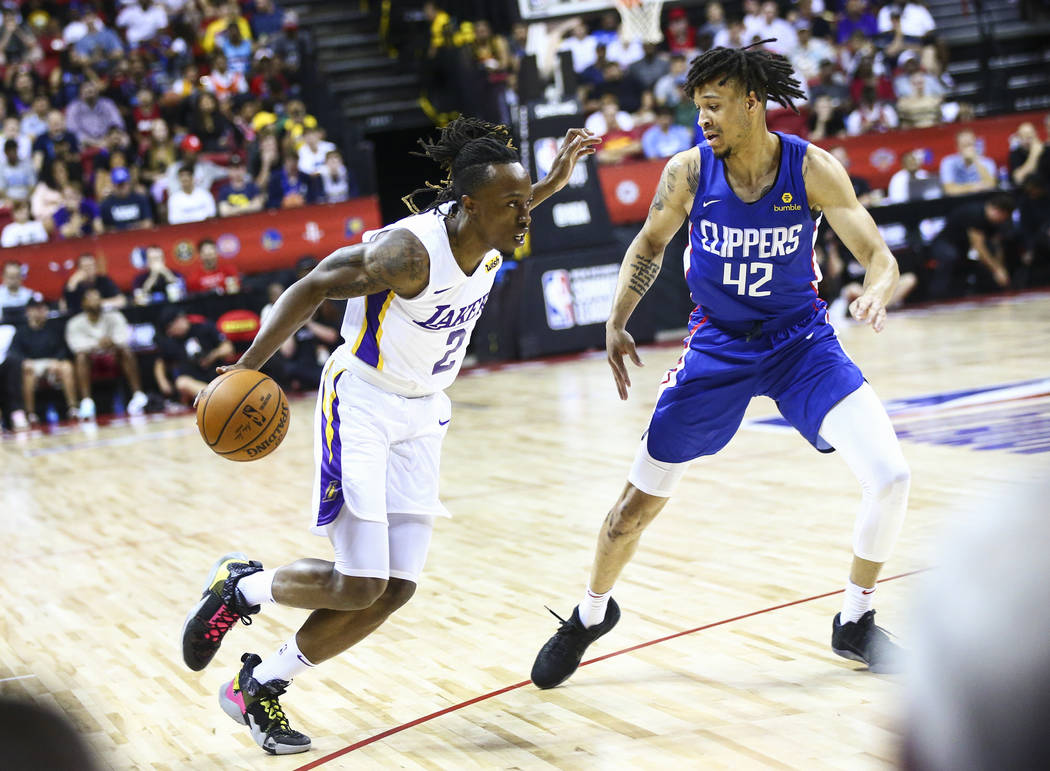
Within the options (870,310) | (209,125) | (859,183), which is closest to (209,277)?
(209,125)

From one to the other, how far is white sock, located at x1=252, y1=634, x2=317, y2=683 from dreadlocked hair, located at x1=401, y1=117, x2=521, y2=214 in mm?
1468

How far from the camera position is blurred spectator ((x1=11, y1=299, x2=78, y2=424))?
13.0 metres

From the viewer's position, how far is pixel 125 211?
14594 millimetres

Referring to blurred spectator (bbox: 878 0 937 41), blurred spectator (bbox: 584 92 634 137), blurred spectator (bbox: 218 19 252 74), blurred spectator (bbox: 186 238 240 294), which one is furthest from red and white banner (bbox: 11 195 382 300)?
blurred spectator (bbox: 878 0 937 41)

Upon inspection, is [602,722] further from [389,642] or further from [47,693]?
[47,693]

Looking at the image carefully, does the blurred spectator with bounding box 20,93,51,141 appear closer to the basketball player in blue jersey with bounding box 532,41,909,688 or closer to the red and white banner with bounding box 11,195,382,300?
the red and white banner with bounding box 11,195,382,300

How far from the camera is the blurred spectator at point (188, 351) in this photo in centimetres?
1332

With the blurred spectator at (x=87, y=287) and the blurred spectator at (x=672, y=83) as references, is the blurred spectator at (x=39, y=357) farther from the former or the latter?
the blurred spectator at (x=672, y=83)

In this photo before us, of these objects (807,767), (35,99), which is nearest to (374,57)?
(35,99)

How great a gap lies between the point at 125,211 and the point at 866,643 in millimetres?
12285

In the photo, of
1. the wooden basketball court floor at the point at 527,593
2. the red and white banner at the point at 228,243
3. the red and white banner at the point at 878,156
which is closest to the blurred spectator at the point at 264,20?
the red and white banner at the point at 228,243

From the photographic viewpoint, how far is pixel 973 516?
1.02 meters

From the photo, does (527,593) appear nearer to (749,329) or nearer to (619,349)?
(619,349)

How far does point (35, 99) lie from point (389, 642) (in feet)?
43.0
